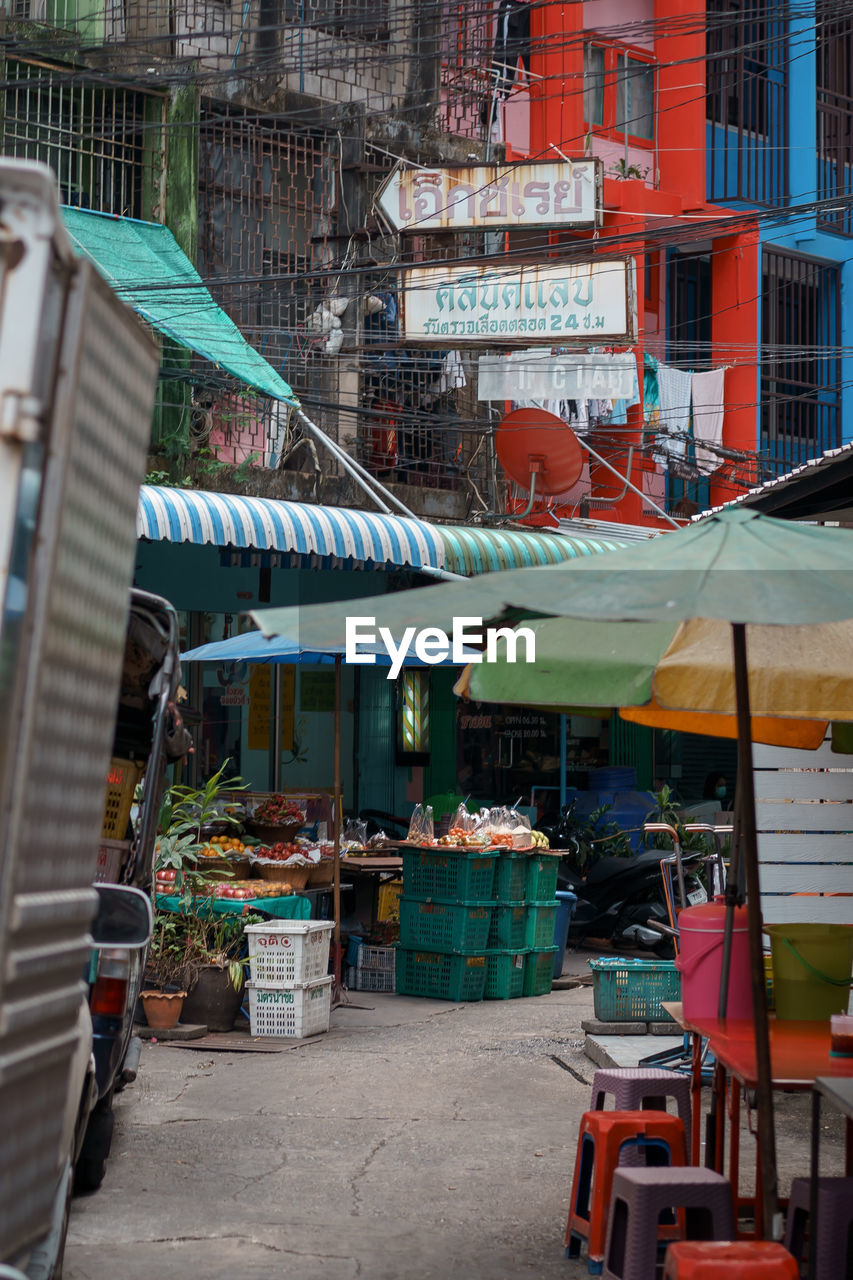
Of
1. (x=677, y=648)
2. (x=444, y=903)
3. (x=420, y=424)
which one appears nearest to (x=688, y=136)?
(x=420, y=424)

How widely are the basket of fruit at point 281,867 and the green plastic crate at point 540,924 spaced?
1884 millimetres

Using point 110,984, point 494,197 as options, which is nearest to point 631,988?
point 110,984

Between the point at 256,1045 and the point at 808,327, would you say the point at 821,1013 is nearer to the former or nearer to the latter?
the point at 256,1045

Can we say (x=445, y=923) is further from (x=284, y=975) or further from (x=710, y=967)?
(x=710, y=967)

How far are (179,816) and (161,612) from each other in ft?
14.8

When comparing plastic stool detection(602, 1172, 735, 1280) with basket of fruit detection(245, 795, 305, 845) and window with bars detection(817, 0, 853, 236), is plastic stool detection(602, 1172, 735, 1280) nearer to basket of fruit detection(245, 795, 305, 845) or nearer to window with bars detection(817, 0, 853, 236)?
basket of fruit detection(245, 795, 305, 845)

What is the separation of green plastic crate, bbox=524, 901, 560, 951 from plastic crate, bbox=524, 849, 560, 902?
0.07 metres

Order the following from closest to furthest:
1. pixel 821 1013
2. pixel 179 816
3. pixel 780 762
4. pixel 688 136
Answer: pixel 821 1013
pixel 780 762
pixel 179 816
pixel 688 136

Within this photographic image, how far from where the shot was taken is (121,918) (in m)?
5.99

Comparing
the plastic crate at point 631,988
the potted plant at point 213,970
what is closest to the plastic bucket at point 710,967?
the plastic crate at point 631,988

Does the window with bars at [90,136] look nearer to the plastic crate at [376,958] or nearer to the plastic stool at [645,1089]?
the plastic crate at [376,958]

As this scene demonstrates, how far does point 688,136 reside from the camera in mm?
22875

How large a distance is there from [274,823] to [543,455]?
23.0 ft

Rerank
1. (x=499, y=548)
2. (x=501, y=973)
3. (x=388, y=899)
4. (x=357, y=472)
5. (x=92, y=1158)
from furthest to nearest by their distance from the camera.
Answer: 1. (x=357, y=472)
2. (x=499, y=548)
3. (x=388, y=899)
4. (x=501, y=973)
5. (x=92, y=1158)
